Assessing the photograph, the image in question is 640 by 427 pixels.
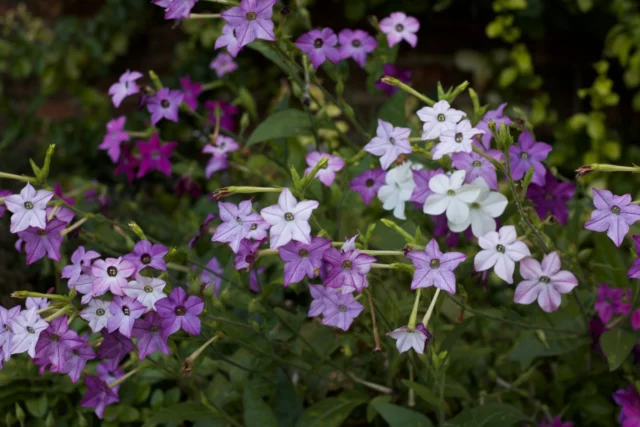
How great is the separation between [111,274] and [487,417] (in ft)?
2.10

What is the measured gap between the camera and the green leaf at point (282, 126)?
1.38 m

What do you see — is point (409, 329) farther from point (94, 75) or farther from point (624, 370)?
point (94, 75)

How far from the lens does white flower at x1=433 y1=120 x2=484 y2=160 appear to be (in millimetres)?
1063

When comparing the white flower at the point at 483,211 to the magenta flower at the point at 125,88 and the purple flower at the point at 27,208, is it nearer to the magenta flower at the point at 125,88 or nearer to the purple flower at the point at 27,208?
the purple flower at the point at 27,208

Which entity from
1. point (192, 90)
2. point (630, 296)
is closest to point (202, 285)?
point (192, 90)

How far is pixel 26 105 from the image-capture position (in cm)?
290

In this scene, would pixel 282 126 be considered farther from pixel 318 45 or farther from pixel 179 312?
pixel 179 312

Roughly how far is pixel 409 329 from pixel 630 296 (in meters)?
0.64

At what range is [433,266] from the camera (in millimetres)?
1022

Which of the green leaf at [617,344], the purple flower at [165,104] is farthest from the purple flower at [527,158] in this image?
the purple flower at [165,104]

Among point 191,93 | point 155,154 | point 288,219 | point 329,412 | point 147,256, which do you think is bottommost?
point 329,412

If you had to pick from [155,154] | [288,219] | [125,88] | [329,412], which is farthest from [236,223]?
[155,154]

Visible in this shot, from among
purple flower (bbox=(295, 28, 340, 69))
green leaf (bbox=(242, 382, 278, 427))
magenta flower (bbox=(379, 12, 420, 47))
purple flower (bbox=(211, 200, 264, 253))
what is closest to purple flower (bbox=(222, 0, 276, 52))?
purple flower (bbox=(295, 28, 340, 69))

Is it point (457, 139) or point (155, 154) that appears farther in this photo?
point (155, 154)
